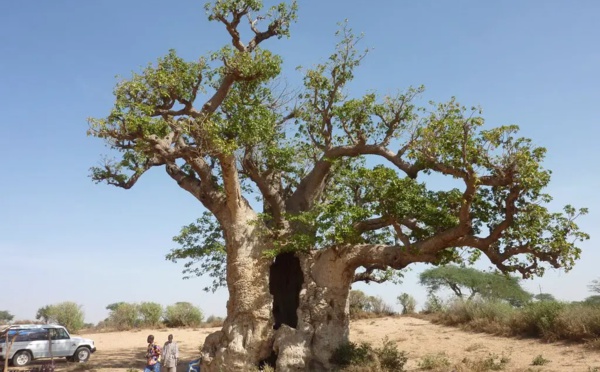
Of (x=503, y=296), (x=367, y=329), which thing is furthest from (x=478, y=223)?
(x=503, y=296)

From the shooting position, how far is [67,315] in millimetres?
32031

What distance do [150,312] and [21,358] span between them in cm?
1450

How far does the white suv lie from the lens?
17031 mm

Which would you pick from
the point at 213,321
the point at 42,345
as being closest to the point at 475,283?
the point at 213,321

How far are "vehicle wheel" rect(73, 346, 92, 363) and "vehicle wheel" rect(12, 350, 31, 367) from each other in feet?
5.26

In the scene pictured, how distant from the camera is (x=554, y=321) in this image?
15969 millimetres

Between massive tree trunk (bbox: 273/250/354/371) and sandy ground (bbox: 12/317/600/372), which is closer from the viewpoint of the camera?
massive tree trunk (bbox: 273/250/354/371)

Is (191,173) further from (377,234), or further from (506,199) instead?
(506,199)

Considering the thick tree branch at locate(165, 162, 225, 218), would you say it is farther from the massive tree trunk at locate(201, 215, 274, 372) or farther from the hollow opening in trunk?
the hollow opening in trunk

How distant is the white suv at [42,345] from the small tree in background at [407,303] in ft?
52.5

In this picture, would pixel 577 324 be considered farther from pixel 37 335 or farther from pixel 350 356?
pixel 37 335

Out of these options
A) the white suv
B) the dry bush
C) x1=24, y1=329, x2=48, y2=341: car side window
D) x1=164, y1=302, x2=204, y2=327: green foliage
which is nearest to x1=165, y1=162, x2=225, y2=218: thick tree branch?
the white suv

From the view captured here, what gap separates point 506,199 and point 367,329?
13074mm

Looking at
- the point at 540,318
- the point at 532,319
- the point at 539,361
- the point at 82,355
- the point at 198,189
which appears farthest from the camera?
the point at 82,355
